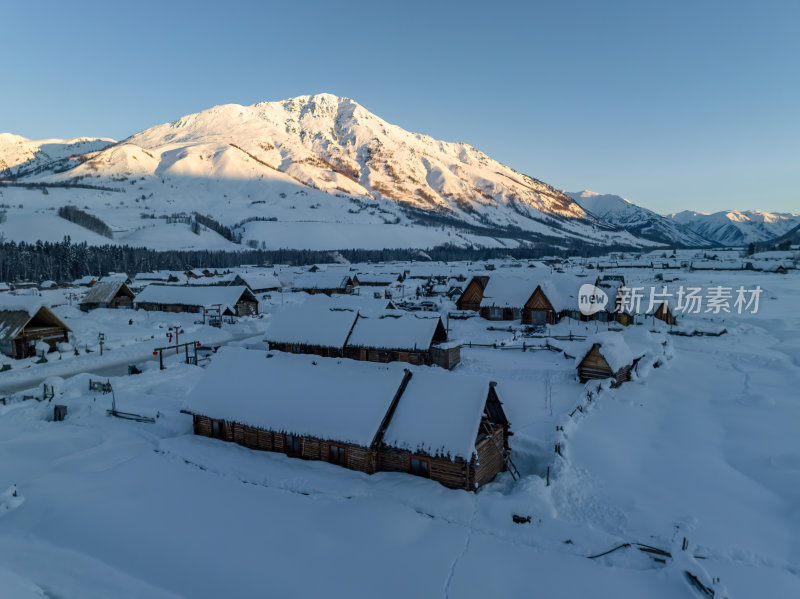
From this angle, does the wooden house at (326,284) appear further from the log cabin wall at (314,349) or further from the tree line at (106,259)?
the tree line at (106,259)

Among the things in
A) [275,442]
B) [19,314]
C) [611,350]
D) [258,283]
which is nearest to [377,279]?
[258,283]

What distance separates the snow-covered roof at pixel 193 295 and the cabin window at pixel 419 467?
1747 inches

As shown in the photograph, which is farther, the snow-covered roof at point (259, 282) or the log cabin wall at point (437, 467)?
the snow-covered roof at point (259, 282)

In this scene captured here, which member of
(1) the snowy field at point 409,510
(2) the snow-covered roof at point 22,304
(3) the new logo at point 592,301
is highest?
(3) the new logo at point 592,301

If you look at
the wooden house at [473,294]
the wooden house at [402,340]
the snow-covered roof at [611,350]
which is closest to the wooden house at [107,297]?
the wooden house at [402,340]

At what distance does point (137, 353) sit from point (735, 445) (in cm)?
4099

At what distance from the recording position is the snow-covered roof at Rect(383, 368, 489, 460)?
15594 mm

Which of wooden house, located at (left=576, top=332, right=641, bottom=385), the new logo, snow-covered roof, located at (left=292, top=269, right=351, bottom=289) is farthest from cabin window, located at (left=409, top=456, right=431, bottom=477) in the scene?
snow-covered roof, located at (left=292, top=269, right=351, bottom=289)

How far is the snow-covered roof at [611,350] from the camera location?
1103 inches

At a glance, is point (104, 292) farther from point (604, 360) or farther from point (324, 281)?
point (604, 360)

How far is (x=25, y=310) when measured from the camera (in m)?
34.3

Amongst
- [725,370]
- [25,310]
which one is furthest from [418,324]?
[25,310]

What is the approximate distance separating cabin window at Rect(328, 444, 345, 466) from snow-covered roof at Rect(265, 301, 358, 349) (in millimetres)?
16165

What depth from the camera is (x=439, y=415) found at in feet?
54.5
